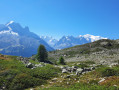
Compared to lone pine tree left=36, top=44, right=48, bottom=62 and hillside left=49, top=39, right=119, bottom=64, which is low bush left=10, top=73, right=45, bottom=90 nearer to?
hillside left=49, top=39, right=119, bottom=64

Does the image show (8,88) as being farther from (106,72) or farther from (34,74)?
(106,72)

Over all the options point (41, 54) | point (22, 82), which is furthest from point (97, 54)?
point (22, 82)

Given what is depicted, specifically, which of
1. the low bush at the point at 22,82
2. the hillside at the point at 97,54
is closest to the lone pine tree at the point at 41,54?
the hillside at the point at 97,54

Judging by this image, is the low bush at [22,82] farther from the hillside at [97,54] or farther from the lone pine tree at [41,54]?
the lone pine tree at [41,54]

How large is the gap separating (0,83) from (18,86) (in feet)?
10.5

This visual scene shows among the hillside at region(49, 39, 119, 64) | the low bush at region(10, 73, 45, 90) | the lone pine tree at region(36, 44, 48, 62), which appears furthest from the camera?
the hillside at region(49, 39, 119, 64)

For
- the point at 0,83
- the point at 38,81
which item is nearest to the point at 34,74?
the point at 38,81

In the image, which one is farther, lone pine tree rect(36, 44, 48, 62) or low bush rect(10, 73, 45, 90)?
lone pine tree rect(36, 44, 48, 62)

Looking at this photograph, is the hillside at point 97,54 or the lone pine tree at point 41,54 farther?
the hillside at point 97,54

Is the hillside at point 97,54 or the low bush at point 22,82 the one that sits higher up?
the hillside at point 97,54

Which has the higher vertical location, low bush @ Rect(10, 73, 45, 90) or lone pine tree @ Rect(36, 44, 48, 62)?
lone pine tree @ Rect(36, 44, 48, 62)

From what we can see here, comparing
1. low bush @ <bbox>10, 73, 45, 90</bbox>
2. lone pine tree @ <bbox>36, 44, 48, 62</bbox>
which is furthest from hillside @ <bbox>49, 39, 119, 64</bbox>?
low bush @ <bbox>10, 73, 45, 90</bbox>

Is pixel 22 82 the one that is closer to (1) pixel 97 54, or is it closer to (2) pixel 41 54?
(2) pixel 41 54

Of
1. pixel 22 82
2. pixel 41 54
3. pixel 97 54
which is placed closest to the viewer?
pixel 22 82
